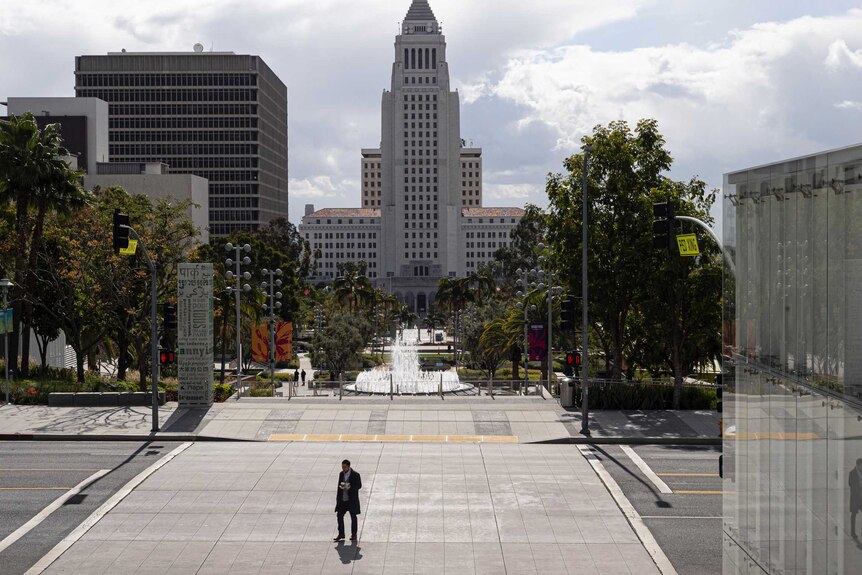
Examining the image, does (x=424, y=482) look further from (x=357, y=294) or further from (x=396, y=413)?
(x=357, y=294)

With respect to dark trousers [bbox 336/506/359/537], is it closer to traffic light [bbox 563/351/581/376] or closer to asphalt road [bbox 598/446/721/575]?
asphalt road [bbox 598/446/721/575]

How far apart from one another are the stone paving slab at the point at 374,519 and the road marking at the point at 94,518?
189 mm

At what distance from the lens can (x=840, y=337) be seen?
870 centimetres

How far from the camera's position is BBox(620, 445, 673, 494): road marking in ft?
76.2

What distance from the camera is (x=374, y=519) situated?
20.1m

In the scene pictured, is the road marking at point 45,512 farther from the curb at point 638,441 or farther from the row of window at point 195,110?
the row of window at point 195,110

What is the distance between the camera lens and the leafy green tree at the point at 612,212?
3769 cm

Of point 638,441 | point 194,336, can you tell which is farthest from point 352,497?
point 194,336

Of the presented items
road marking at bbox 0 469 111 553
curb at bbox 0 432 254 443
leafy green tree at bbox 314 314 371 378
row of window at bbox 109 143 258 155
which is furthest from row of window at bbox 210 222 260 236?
road marking at bbox 0 469 111 553

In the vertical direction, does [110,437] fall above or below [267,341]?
below

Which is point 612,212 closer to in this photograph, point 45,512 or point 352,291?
point 45,512

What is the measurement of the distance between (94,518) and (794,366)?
15.1 m

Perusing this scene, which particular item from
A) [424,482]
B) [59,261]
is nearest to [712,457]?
[424,482]

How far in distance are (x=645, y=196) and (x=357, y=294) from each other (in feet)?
209
